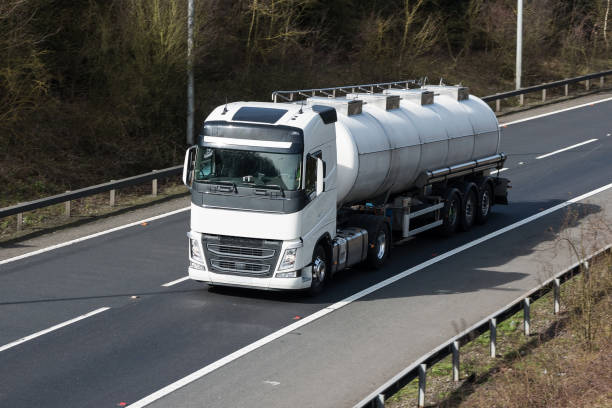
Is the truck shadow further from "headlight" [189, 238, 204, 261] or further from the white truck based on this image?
"headlight" [189, 238, 204, 261]

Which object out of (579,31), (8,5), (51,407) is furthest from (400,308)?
(579,31)

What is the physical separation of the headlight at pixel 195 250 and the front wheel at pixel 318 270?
6.32 ft

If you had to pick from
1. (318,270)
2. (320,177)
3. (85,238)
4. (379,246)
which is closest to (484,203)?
(379,246)

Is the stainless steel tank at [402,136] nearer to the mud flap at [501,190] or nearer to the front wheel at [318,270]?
the mud flap at [501,190]

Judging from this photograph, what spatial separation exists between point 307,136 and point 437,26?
3162 cm

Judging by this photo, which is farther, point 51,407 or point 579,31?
point 579,31

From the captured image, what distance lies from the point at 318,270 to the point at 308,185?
161 centimetres

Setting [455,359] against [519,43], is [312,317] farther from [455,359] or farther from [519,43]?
[519,43]

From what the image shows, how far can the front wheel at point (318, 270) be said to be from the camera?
16.0 metres

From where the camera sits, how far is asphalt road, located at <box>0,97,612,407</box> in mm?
12148

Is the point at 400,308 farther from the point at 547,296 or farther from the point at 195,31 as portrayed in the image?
the point at 195,31

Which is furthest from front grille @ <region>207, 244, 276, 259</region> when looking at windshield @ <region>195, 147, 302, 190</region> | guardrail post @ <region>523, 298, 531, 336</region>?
guardrail post @ <region>523, 298, 531, 336</region>

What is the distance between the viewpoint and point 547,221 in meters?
22.1

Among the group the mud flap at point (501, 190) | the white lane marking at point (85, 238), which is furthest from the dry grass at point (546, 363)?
the white lane marking at point (85, 238)
